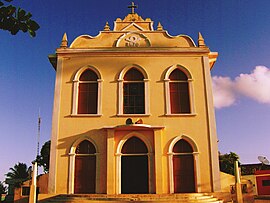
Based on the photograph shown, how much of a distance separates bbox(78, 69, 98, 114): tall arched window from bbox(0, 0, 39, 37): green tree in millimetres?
11505

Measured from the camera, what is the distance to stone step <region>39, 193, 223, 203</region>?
11.6 metres

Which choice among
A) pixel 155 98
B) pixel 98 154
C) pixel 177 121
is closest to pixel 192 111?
pixel 177 121

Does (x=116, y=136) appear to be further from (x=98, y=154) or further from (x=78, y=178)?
(x=78, y=178)

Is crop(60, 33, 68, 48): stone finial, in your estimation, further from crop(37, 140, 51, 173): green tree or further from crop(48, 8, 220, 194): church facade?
crop(37, 140, 51, 173): green tree

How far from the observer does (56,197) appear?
1306cm

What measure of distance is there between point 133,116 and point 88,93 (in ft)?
8.51

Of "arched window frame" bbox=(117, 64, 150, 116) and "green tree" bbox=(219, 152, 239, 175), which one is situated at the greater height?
"arched window frame" bbox=(117, 64, 150, 116)

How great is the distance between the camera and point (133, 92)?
14.8m

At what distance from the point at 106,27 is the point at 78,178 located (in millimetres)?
8251

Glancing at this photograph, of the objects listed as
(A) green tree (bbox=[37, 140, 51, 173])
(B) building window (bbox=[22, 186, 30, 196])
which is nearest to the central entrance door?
(B) building window (bbox=[22, 186, 30, 196])

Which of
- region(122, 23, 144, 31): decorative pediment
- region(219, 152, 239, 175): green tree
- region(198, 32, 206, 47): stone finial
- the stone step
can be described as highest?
region(122, 23, 144, 31): decorative pediment

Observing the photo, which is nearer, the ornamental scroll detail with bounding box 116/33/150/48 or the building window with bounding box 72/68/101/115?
the building window with bounding box 72/68/101/115

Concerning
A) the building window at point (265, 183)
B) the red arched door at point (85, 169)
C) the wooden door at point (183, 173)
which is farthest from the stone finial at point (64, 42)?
the building window at point (265, 183)

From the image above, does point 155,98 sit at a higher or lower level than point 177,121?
higher
